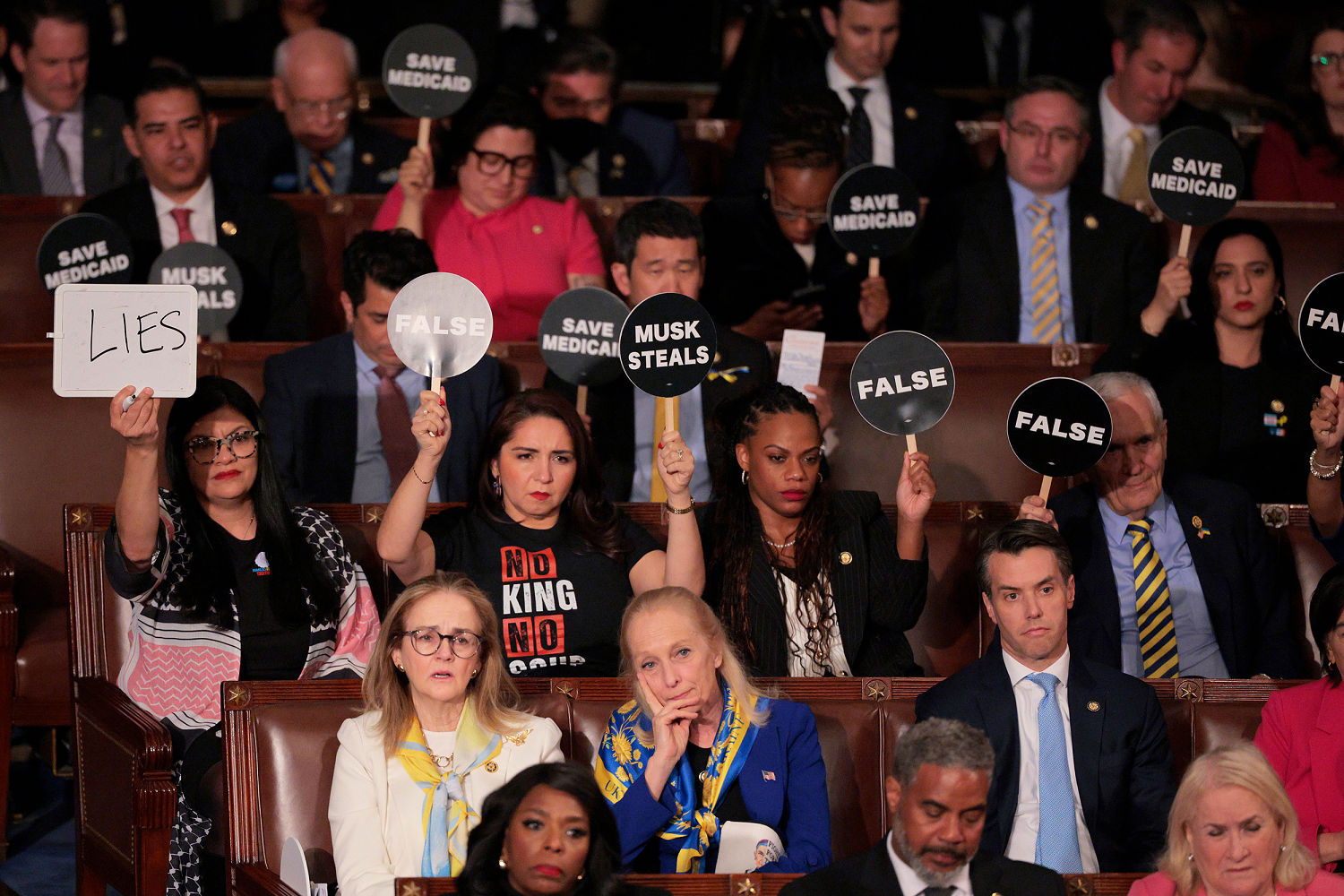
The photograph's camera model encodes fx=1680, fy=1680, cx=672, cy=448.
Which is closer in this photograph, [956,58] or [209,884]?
[209,884]

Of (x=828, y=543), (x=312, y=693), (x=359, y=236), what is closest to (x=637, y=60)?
(x=359, y=236)

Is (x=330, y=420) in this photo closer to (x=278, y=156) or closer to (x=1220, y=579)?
(x=278, y=156)

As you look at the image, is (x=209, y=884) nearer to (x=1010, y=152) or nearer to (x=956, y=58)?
(x=1010, y=152)

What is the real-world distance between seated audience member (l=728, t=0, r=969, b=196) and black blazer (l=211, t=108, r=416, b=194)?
1.15 m

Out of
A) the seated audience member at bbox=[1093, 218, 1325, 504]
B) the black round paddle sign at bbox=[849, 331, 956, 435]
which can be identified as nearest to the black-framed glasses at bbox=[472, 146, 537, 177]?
the black round paddle sign at bbox=[849, 331, 956, 435]

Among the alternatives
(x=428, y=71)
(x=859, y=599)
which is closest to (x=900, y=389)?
(x=859, y=599)

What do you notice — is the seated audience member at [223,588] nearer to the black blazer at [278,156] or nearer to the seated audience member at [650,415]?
the seated audience member at [650,415]

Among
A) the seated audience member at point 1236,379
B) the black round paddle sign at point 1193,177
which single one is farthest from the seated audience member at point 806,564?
the black round paddle sign at point 1193,177

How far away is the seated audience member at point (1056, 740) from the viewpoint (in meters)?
3.11

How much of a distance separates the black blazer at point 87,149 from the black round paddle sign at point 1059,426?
340 centimetres

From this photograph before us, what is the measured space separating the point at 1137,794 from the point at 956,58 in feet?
14.5

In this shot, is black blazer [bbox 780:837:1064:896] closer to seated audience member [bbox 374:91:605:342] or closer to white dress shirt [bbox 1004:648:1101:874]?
white dress shirt [bbox 1004:648:1101:874]

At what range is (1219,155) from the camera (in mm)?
4531

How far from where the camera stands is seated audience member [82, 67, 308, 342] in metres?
4.96
